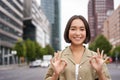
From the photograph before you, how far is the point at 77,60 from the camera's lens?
12.0ft

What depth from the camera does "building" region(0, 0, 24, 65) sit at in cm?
9854

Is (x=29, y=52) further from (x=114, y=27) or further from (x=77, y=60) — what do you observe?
(x=77, y=60)

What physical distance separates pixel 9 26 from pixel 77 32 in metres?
107

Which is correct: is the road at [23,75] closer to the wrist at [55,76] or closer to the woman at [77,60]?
the woman at [77,60]

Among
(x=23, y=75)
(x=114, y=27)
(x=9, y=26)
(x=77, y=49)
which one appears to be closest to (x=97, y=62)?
(x=77, y=49)

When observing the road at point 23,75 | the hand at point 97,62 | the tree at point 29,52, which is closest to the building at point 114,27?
the tree at point 29,52

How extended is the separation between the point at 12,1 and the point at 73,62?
11196cm

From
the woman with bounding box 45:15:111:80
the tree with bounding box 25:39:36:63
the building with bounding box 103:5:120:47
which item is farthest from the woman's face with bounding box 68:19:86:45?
the building with bounding box 103:5:120:47

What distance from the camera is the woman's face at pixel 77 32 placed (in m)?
3.72

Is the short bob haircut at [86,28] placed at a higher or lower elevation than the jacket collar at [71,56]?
higher

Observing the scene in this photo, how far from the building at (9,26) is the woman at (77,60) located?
93.0 meters

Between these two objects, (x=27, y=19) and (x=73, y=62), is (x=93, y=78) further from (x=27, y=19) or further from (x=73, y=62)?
(x=27, y=19)

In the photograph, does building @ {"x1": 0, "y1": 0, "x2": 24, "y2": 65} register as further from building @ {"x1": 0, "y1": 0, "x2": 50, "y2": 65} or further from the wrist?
the wrist

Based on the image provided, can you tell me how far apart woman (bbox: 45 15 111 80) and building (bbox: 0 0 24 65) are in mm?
92968
